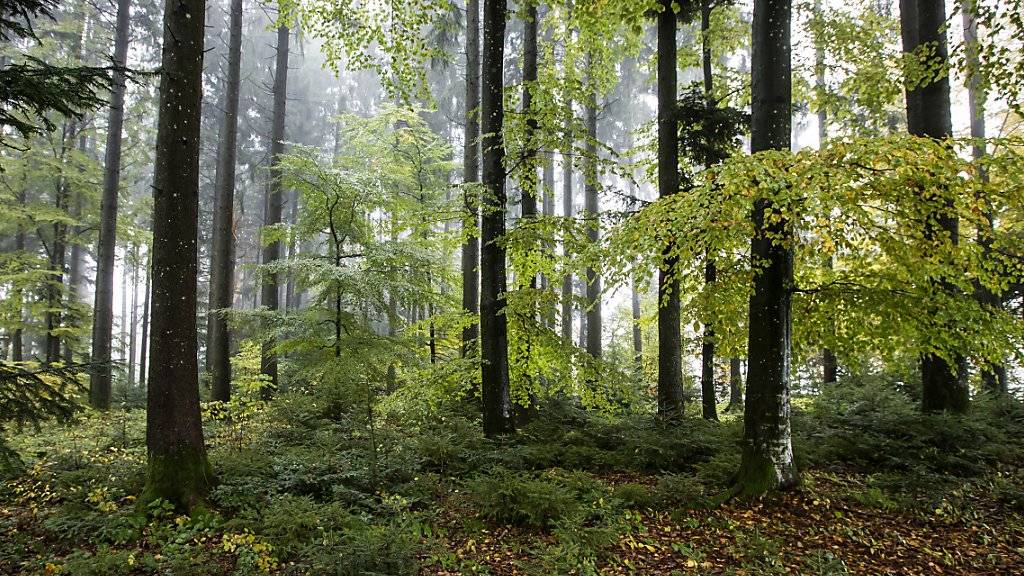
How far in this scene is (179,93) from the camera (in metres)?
5.38

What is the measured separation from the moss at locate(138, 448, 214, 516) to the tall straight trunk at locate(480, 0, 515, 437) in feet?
11.5

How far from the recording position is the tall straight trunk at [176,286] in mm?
5230

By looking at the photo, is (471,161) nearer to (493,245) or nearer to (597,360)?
(493,245)

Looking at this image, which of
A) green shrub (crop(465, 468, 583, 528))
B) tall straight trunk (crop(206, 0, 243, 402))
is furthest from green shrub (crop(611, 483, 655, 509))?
tall straight trunk (crop(206, 0, 243, 402))

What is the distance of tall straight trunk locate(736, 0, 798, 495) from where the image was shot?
5.21 m

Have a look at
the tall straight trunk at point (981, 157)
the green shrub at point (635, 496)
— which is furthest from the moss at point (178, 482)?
the tall straight trunk at point (981, 157)

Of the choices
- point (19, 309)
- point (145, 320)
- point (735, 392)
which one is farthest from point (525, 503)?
point (145, 320)

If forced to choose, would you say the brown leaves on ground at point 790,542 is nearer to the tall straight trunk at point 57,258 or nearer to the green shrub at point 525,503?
the green shrub at point 525,503

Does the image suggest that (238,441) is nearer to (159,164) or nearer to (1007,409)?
(159,164)

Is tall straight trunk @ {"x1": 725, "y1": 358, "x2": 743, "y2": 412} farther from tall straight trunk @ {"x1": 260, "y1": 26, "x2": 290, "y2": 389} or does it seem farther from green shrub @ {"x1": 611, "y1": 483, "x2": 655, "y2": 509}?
tall straight trunk @ {"x1": 260, "y1": 26, "x2": 290, "y2": 389}

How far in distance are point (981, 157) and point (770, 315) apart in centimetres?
221

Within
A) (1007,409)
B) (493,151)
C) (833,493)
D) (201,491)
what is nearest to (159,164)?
(201,491)

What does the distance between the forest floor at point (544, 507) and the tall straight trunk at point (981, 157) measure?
1456 mm

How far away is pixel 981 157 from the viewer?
450cm
